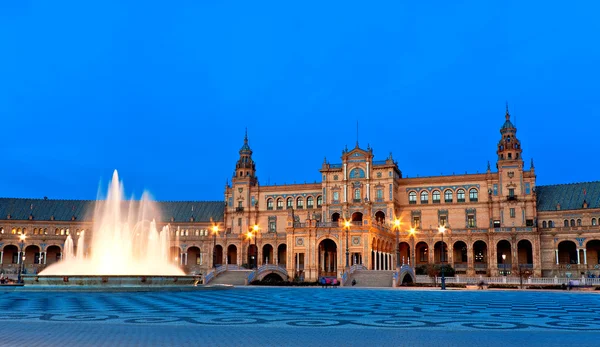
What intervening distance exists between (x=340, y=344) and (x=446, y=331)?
4441 mm

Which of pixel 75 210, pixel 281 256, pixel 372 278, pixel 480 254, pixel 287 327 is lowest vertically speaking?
pixel 372 278

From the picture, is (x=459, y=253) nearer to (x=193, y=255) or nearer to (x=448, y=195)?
(x=448, y=195)

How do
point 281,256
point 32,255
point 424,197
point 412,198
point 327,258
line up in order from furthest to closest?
point 32,255
point 281,256
point 412,198
point 424,197
point 327,258

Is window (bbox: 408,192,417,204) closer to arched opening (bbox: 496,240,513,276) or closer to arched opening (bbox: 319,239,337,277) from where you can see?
arched opening (bbox: 496,240,513,276)

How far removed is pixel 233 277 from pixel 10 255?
62931 mm

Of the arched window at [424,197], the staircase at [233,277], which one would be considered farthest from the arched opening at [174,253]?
the arched window at [424,197]

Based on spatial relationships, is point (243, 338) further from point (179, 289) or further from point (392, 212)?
point (392, 212)

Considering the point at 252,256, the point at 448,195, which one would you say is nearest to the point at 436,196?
the point at 448,195

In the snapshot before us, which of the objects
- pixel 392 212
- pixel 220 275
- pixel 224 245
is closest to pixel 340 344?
pixel 220 275

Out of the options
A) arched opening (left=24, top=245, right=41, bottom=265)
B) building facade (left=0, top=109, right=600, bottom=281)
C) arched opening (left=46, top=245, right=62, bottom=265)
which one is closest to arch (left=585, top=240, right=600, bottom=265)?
building facade (left=0, top=109, right=600, bottom=281)

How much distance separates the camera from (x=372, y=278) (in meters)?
66.6

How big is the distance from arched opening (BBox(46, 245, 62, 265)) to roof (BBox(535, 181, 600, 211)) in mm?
89006

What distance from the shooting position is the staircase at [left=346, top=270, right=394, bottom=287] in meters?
64.9

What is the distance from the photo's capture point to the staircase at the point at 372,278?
Result: 64.9 metres
